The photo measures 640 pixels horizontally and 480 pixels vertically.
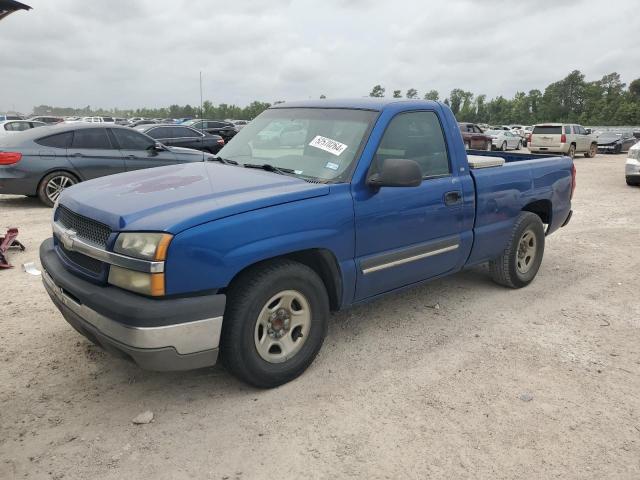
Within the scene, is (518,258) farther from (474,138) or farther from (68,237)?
(474,138)

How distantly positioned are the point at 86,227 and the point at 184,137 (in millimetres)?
14072

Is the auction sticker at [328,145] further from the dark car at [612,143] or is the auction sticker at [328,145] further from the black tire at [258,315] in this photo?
the dark car at [612,143]

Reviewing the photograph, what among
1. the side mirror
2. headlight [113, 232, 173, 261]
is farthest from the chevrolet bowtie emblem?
the side mirror

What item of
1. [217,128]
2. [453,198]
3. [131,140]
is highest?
[217,128]

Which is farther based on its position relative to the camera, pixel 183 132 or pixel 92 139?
pixel 183 132

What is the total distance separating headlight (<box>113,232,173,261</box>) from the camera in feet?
8.50

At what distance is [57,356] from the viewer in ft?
11.8

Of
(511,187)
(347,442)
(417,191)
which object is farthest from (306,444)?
(511,187)

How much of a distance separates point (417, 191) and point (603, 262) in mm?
3828

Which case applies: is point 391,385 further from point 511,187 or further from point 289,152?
point 511,187

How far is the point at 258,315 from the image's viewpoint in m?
2.97

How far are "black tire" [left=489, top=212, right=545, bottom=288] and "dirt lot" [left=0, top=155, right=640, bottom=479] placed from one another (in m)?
0.39

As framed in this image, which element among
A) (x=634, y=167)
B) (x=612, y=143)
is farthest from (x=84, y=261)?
(x=612, y=143)

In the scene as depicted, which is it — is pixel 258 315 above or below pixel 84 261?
below
